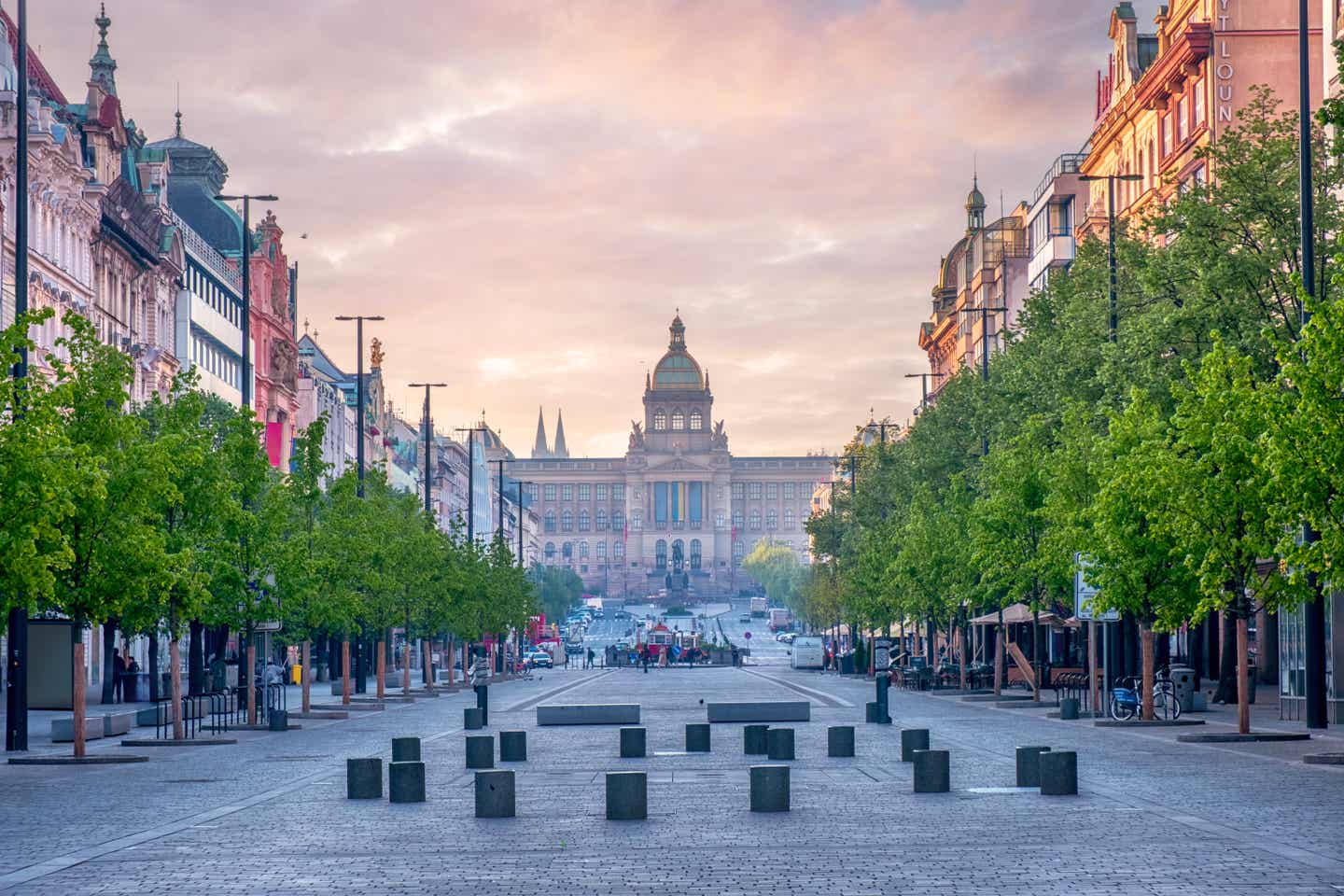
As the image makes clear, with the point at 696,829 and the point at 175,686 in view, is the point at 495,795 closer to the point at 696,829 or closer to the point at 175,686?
the point at 696,829

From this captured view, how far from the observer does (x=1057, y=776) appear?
71.7 feet

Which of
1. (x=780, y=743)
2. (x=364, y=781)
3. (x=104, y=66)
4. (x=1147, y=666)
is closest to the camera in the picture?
(x=364, y=781)

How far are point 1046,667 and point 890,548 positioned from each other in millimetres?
12304

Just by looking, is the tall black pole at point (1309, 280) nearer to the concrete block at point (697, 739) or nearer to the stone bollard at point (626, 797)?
the concrete block at point (697, 739)

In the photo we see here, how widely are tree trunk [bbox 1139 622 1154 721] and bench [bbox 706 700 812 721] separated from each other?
6.25 m

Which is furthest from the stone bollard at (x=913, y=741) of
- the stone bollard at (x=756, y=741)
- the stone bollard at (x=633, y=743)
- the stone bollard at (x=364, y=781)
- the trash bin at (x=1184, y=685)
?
the trash bin at (x=1184, y=685)

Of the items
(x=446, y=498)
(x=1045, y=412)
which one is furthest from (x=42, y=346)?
(x=446, y=498)

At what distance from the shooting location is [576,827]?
1891 cm

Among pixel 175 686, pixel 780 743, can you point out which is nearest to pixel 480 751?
pixel 780 743

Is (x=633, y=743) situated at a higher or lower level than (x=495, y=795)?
lower

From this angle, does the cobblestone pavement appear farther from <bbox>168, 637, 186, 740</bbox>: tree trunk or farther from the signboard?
the signboard

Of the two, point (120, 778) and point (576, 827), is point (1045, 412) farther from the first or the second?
point (576, 827)

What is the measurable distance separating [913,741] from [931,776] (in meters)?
4.99

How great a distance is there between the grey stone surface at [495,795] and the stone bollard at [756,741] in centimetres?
1017
